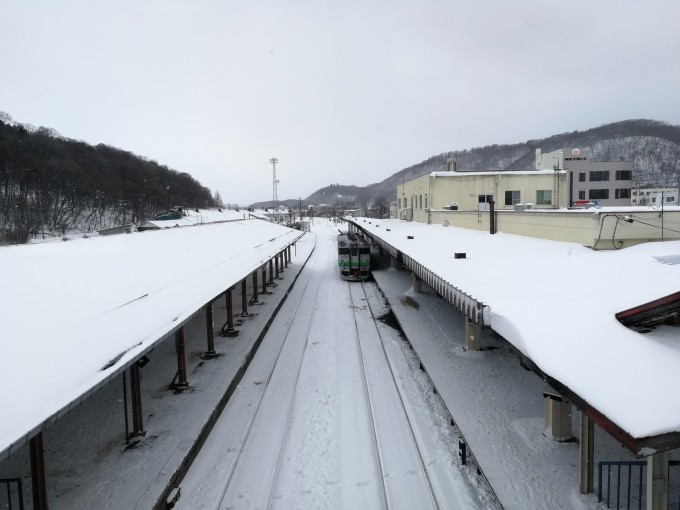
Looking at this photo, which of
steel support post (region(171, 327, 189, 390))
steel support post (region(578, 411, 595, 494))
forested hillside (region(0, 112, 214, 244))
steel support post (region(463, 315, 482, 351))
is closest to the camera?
steel support post (region(578, 411, 595, 494))

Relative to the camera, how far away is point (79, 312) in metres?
7.50

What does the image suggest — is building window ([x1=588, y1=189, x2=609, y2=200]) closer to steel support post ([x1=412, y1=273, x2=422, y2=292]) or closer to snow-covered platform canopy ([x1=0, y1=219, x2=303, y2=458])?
steel support post ([x1=412, y1=273, x2=422, y2=292])

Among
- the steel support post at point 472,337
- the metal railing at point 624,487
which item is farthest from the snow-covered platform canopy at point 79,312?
the steel support post at point 472,337

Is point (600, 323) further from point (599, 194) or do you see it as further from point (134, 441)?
point (599, 194)

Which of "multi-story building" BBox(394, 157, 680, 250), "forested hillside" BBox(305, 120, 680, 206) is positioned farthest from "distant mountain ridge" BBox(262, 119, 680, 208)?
"multi-story building" BBox(394, 157, 680, 250)

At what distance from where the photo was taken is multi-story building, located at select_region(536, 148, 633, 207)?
2368 inches

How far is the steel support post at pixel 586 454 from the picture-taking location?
6469mm

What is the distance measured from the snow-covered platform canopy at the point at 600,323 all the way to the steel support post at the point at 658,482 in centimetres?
87

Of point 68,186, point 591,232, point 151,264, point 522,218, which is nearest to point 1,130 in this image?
point 68,186

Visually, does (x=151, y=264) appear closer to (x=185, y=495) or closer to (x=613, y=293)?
(x=185, y=495)

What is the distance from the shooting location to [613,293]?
7316mm

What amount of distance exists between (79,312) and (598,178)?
215 ft

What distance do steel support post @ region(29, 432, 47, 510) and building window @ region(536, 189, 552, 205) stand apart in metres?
33.0

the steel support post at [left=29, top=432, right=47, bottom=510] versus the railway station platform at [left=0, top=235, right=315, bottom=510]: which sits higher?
the steel support post at [left=29, top=432, right=47, bottom=510]
